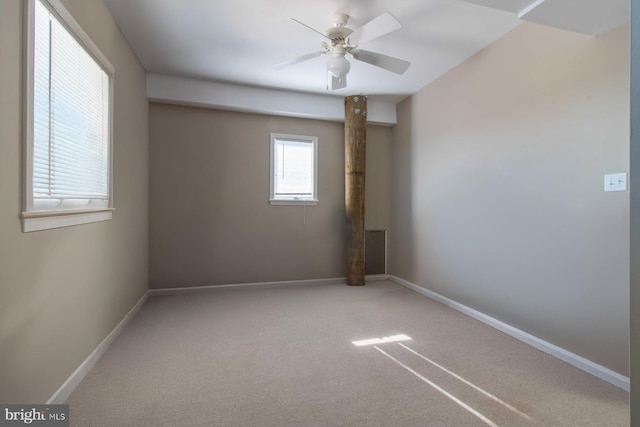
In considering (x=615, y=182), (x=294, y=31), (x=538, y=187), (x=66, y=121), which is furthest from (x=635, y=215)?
(x=294, y=31)

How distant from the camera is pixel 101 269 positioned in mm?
2297

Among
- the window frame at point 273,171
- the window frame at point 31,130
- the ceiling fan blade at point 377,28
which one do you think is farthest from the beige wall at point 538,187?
the window frame at point 31,130

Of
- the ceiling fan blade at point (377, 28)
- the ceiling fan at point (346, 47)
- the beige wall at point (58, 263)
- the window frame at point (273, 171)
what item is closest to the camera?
the beige wall at point (58, 263)

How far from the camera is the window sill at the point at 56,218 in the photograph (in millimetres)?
1441

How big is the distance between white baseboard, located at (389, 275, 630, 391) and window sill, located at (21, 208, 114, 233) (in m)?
3.35

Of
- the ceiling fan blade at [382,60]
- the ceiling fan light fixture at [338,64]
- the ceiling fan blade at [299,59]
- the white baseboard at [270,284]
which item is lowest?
the white baseboard at [270,284]

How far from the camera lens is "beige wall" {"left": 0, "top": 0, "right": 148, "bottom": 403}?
1.31m

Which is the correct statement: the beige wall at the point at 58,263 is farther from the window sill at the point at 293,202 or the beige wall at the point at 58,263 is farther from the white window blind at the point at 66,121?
the window sill at the point at 293,202

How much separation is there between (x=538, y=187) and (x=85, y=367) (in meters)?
3.48

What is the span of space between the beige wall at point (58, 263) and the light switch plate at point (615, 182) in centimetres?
324

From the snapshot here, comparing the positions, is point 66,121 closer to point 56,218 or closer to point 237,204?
point 56,218

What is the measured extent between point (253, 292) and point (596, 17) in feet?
13.0

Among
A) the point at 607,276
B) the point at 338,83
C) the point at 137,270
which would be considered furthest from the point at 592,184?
the point at 137,270

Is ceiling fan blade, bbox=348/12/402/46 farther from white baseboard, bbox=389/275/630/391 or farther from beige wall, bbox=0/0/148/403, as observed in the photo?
white baseboard, bbox=389/275/630/391
